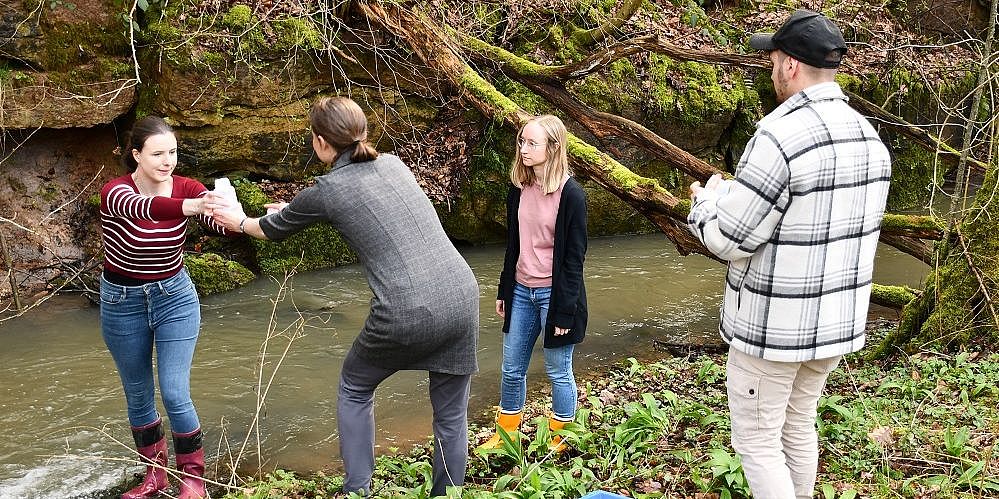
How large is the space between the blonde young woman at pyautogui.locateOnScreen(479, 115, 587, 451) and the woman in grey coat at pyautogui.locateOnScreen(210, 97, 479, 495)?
0.92 m

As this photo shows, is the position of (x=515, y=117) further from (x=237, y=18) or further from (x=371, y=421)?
(x=371, y=421)

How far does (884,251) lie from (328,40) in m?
7.35

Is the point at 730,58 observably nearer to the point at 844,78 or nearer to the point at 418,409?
the point at 418,409

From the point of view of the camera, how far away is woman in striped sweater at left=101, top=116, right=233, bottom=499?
4.06 meters

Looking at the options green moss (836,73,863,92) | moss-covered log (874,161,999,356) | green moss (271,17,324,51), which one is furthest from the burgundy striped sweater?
green moss (836,73,863,92)

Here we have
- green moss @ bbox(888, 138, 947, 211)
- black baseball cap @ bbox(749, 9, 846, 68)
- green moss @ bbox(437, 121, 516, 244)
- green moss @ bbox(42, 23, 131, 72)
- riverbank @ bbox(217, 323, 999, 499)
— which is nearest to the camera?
black baseball cap @ bbox(749, 9, 846, 68)

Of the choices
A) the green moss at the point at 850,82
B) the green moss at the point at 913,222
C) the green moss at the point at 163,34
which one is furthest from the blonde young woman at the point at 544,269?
the green moss at the point at 850,82

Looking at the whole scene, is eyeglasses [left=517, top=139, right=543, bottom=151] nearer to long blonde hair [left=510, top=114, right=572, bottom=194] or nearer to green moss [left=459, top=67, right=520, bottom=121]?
long blonde hair [left=510, top=114, right=572, bottom=194]

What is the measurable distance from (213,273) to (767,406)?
695 centimetres

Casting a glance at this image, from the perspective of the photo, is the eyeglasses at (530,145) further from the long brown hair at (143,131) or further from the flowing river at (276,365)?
the long brown hair at (143,131)

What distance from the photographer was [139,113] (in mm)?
9016

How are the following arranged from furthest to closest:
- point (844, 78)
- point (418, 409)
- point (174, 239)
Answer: point (844, 78) < point (418, 409) < point (174, 239)

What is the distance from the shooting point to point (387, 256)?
3449 mm

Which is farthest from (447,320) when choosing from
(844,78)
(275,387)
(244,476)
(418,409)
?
(844,78)
